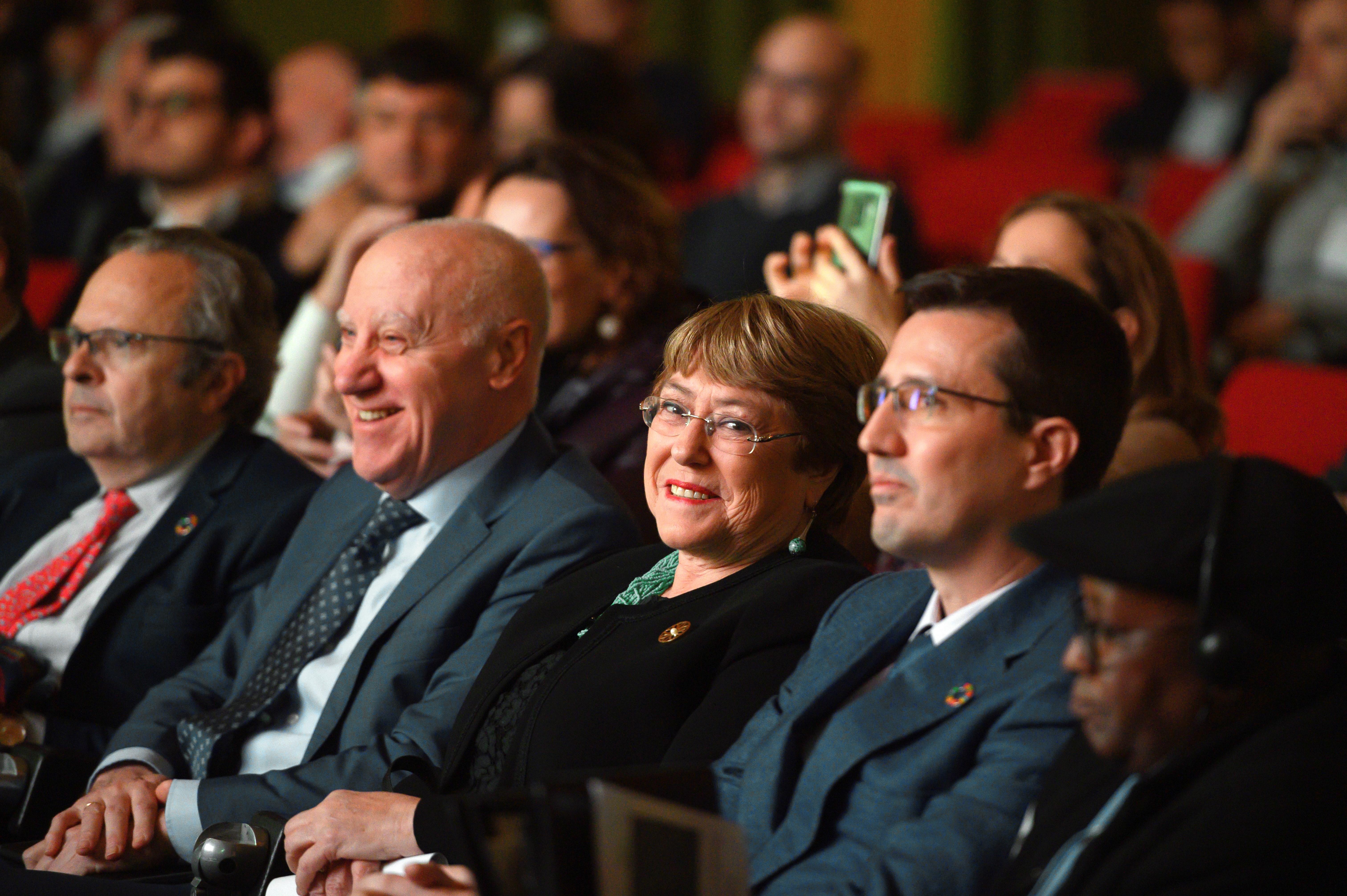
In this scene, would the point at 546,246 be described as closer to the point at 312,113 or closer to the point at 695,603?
the point at 695,603

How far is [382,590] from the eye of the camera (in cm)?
230

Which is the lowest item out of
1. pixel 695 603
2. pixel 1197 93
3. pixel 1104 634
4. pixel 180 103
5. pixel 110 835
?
pixel 110 835

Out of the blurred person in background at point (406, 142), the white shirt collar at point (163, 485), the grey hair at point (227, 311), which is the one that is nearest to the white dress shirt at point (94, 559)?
the white shirt collar at point (163, 485)

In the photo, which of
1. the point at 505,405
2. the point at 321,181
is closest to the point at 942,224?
the point at 321,181

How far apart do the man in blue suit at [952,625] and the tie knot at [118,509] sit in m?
1.39

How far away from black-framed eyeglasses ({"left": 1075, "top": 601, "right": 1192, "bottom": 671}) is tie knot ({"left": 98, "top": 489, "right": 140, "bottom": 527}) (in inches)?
71.4

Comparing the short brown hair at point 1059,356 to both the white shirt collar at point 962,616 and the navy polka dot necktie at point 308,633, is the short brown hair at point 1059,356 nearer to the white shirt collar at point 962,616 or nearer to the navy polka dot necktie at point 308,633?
the white shirt collar at point 962,616

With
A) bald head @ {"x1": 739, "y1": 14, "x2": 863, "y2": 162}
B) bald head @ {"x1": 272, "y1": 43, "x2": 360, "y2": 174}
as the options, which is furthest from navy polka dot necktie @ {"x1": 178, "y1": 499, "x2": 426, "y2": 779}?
bald head @ {"x1": 272, "y1": 43, "x2": 360, "y2": 174}

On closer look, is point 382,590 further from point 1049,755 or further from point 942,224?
point 942,224

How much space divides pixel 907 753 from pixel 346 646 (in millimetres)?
1038

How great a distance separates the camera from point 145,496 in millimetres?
2639

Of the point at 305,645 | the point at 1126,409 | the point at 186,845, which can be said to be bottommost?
the point at 186,845

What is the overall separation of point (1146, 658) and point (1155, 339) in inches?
51.1

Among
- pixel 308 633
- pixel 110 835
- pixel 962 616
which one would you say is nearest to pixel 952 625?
A: pixel 962 616
